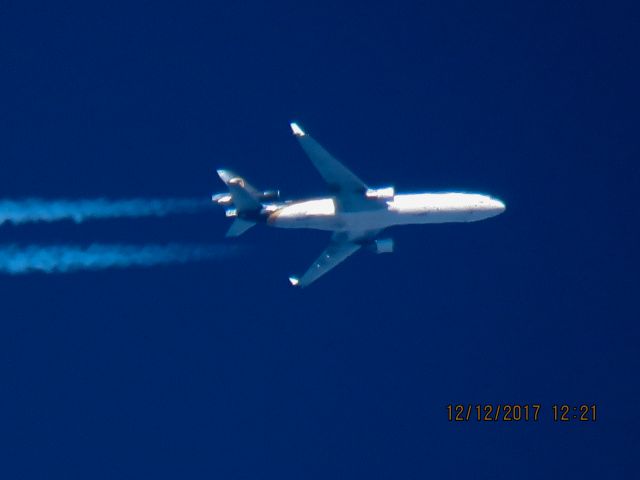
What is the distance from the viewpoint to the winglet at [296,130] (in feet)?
243

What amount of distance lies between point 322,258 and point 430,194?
9476 mm

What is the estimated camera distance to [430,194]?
3066 inches

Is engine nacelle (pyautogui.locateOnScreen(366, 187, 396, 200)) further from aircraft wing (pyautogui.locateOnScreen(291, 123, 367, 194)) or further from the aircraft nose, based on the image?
the aircraft nose

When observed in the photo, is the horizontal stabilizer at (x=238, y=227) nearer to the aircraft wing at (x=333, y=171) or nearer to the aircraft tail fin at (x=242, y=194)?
the aircraft tail fin at (x=242, y=194)

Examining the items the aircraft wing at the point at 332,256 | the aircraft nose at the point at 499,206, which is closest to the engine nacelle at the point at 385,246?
the aircraft wing at the point at 332,256

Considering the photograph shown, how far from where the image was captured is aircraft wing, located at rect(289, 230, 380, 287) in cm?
8138

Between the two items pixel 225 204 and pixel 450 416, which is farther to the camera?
pixel 450 416

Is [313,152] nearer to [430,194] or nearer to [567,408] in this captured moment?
[430,194]

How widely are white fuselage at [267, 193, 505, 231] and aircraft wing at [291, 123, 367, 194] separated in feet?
3.59

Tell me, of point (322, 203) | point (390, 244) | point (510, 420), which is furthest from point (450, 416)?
point (322, 203)

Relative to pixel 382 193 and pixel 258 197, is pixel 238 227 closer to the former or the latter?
pixel 258 197

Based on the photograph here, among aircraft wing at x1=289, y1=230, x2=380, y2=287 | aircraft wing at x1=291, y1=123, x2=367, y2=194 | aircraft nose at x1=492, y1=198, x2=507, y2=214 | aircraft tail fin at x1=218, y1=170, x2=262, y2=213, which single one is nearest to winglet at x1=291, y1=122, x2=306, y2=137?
aircraft wing at x1=291, y1=123, x2=367, y2=194

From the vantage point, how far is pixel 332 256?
81.8 meters

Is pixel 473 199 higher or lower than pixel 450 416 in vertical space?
higher
